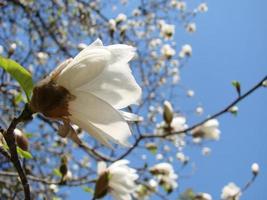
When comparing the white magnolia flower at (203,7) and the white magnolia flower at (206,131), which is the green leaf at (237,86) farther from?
the white magnolia flower at (203,7)

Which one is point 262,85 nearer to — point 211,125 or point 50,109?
point 211,125

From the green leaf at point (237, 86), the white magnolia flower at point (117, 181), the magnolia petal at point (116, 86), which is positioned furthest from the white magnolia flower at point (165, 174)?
the magnolia petal at point (116, 86)

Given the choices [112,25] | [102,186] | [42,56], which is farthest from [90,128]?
[42,56]

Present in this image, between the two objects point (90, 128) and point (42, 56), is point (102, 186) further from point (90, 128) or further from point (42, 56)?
point (42, 56)

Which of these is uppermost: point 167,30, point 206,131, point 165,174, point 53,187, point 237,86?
point 167,30

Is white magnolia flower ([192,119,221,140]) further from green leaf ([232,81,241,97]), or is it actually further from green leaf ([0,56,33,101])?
green leaf ([0,56,33,101])
